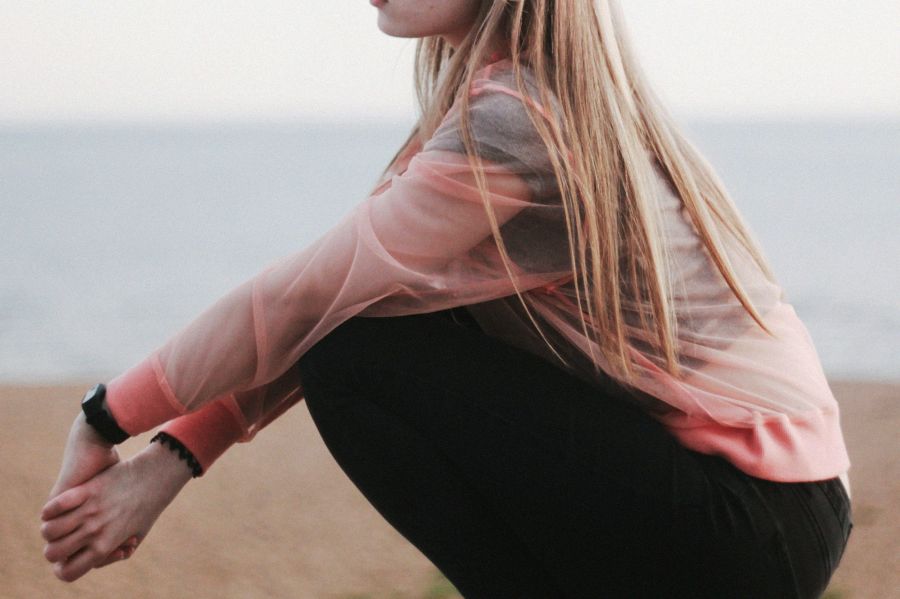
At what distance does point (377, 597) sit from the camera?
169 centimetres

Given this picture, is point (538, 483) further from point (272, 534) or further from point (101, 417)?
point (272, 534)

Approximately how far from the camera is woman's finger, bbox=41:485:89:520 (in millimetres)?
1191

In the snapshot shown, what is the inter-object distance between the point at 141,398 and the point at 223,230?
5933 mm

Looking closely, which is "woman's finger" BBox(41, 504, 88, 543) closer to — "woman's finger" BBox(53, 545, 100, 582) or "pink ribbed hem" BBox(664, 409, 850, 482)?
"woman's finger" BBox(53, 545, 100, 582)

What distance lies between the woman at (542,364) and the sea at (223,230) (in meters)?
0.14

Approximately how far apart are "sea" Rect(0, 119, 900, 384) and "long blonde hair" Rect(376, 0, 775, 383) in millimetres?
168

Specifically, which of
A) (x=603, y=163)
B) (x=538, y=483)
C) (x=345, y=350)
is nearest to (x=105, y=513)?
(x=345, y=350)

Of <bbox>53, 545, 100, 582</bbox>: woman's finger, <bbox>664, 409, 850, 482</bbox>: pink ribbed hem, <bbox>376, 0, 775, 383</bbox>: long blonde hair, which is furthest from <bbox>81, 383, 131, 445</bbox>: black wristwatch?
<bbox>664, 409, 850, 482</bbox>: pink ribbed hem

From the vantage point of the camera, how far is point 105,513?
1223mm

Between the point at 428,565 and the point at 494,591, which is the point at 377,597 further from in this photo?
the point at 494,591

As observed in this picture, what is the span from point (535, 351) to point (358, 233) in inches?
9.3

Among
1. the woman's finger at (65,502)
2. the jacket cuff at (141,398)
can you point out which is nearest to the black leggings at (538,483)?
the jacket cuff at (141,398)

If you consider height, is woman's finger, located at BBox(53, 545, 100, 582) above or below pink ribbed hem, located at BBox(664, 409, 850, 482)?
below

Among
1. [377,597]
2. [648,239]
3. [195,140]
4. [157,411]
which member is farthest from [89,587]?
[195,140]
